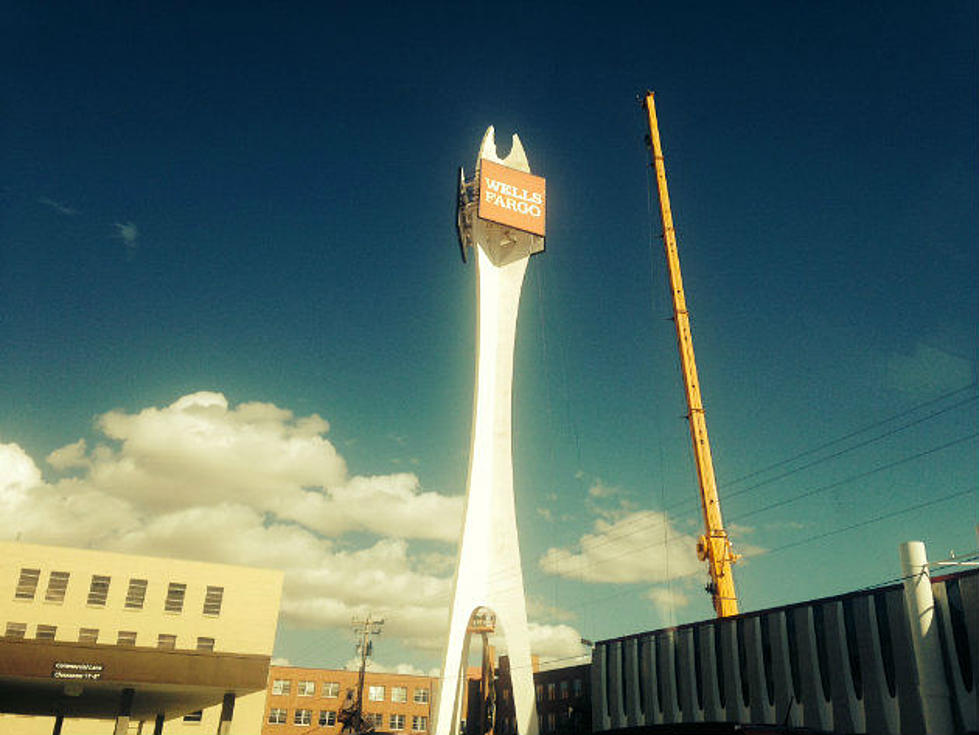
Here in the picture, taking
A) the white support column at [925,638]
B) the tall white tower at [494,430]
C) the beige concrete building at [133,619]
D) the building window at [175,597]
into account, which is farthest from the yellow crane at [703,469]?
the building window at [175,597]

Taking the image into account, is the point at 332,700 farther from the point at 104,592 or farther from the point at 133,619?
the point at 104,592

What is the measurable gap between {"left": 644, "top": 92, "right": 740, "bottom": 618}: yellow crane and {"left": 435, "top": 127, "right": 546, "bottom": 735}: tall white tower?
10.7 metres

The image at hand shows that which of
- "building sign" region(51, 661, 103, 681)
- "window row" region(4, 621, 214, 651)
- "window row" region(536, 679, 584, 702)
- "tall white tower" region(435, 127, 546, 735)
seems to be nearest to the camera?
"building sign" region(51, 661, 103, 681)

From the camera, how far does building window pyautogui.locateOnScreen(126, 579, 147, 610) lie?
4656 cm

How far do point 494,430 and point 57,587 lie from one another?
28.3 metres

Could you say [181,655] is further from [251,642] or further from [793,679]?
[793,679]

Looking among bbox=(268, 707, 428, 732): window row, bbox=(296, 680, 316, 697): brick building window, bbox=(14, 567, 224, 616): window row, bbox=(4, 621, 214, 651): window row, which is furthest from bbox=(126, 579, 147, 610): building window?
bbox=(296, 680, 316, 697): brick building window

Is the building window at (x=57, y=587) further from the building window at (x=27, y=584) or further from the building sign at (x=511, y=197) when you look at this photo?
Answer: the building sign at (x=511, y=197)

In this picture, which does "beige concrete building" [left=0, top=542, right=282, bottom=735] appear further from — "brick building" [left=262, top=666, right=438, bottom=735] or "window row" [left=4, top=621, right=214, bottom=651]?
"brick building" [left=262, top=666, right=438, bottom=735]

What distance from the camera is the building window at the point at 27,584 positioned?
148 feet

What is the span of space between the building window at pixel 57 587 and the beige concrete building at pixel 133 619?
0.06 meters

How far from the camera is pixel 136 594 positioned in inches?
1845

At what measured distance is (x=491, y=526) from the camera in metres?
41.4

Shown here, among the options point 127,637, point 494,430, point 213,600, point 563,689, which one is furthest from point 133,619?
point 563,689
